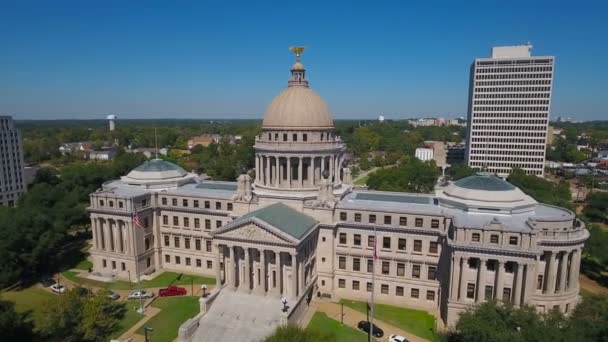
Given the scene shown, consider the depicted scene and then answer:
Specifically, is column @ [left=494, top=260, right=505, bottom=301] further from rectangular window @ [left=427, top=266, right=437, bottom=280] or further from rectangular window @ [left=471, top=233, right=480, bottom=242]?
rectangular window @ [left=427, top=266, right=437, bottom=280]

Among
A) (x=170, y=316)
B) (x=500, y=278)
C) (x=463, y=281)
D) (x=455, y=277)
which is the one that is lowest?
(x=170, y=316)

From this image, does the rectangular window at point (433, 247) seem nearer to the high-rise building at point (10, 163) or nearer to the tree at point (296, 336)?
the tree at point (296, 336)

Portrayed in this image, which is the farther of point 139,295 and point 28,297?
point 28,297

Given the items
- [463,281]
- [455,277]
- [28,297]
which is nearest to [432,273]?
[455,277]

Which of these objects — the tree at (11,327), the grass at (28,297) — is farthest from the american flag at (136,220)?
the tree at (11,327)

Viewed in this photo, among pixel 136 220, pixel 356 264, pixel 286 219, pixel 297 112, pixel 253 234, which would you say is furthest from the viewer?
pixel 297 112

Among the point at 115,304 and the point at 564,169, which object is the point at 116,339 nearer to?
the point at 115,304

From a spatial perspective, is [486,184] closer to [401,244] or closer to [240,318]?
[401,244]
